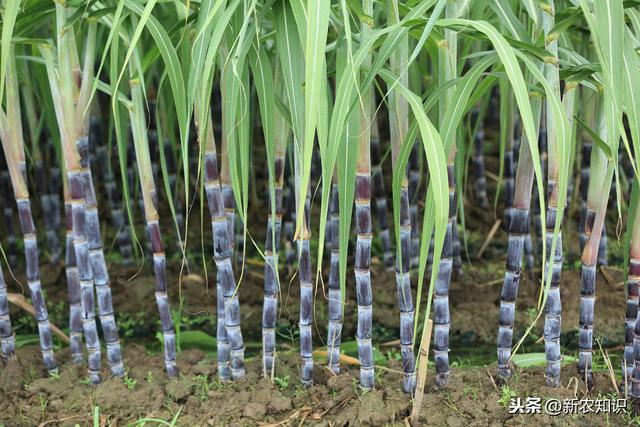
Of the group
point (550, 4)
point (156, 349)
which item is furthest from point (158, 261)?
point (550, 4)

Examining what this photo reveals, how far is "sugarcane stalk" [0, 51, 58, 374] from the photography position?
2158 mm

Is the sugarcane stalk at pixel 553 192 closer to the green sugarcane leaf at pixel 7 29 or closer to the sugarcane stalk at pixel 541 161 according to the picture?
the sugarcane stalk at pixel 541 161

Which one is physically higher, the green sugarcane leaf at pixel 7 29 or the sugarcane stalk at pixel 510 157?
the green sugarcane leaf at pixel 7 29

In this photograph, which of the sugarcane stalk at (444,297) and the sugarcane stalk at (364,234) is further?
the sugarcane stalk at (444,297)

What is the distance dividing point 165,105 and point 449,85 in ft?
6.01

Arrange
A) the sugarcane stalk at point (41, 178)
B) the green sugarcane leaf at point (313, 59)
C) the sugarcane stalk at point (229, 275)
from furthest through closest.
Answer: the sugarcane stalk at point (41, 178) → the sugarcane stalk at point (229, 275) → the green sugarcane leaf at point (313, 59)

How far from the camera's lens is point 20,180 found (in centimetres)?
224

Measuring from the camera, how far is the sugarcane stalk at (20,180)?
7.08 feet

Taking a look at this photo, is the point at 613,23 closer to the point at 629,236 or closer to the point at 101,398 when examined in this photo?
the point at 629,236

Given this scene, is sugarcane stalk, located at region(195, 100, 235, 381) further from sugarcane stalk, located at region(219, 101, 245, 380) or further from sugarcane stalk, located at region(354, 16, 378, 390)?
sugarcane stalk, located at region(354, 16, 378, 390)

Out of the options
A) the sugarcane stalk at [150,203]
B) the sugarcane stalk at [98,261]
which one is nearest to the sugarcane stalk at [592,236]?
the sugarcane stalk at [150,203]

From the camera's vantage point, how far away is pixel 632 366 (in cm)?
205

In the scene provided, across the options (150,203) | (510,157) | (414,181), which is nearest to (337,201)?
(150,203)

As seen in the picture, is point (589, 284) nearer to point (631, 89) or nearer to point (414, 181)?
point (631, 89)
